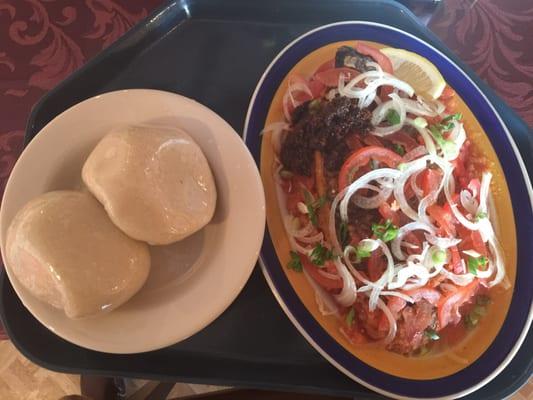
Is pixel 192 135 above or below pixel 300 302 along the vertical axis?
above

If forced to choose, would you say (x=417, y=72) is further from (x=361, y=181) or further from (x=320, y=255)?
(x=320, y=255)

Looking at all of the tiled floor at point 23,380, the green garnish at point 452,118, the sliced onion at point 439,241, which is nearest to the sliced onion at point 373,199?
the sliced onion at point 439,241

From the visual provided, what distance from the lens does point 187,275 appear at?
728 millimetres

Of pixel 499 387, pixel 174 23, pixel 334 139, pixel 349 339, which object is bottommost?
pixel 499 387

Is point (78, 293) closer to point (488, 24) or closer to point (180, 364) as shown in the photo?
point (180, 364)

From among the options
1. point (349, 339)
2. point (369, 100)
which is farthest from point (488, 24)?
point (349, 339)

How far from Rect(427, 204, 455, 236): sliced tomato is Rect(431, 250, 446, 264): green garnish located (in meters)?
0.05

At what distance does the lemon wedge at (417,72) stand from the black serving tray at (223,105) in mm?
117

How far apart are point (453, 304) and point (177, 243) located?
0.54 meters

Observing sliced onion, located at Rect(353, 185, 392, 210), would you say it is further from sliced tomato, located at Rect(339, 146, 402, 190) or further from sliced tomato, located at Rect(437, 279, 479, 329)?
sliced tomato, located at Rect(437, 279, 479, 329)

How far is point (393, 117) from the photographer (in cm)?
92

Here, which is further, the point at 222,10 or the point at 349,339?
the point at 222,10

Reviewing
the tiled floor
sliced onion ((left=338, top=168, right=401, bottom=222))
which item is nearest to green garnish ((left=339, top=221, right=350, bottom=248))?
sliced onion ((left=338, top=168, right=401, bottom=222))

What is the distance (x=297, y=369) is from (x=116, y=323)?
1.15 feet
